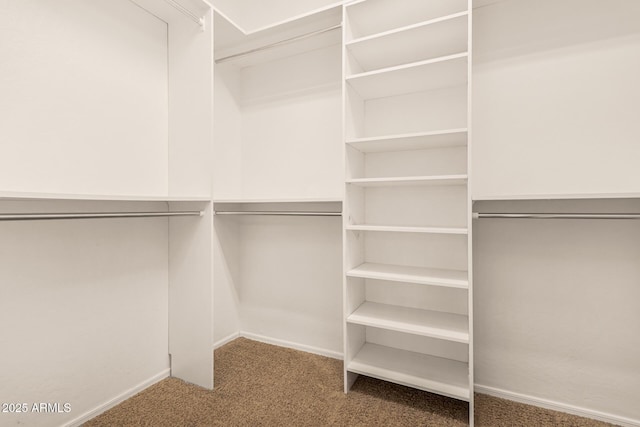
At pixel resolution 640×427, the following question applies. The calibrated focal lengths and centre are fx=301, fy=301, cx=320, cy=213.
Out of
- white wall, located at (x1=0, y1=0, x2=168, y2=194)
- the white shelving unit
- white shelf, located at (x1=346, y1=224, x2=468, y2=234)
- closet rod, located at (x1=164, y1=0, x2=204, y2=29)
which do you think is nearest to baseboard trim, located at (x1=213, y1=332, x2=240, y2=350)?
the white shelving unit

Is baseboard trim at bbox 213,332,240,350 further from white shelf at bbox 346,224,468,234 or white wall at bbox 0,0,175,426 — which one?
A: white shelf at bbox 346,224,468,234

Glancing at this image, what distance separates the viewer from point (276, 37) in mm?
2143

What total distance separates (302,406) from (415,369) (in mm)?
693

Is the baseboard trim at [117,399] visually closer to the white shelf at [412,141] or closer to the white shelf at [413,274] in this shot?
the white shelf at [413,274]

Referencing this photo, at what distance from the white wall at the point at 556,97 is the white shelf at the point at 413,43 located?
8.8 inches

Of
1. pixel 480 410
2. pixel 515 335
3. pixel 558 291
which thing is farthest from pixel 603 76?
pixel 480 410

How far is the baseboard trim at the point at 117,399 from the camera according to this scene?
1565 millimetres

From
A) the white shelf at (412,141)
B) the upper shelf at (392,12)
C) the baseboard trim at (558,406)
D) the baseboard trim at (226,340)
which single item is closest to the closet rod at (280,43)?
the upper shelf at (392,12)

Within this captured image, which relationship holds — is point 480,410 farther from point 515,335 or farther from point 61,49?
point 61,49

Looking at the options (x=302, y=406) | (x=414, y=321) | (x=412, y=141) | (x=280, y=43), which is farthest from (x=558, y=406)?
(x=280, y=43)

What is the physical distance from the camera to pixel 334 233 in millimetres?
2246

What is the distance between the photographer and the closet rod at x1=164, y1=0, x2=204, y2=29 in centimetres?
178

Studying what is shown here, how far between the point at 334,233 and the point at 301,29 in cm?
143

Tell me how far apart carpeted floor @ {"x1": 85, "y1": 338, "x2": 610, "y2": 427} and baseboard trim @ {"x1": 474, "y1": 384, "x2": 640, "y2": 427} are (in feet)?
0.11
